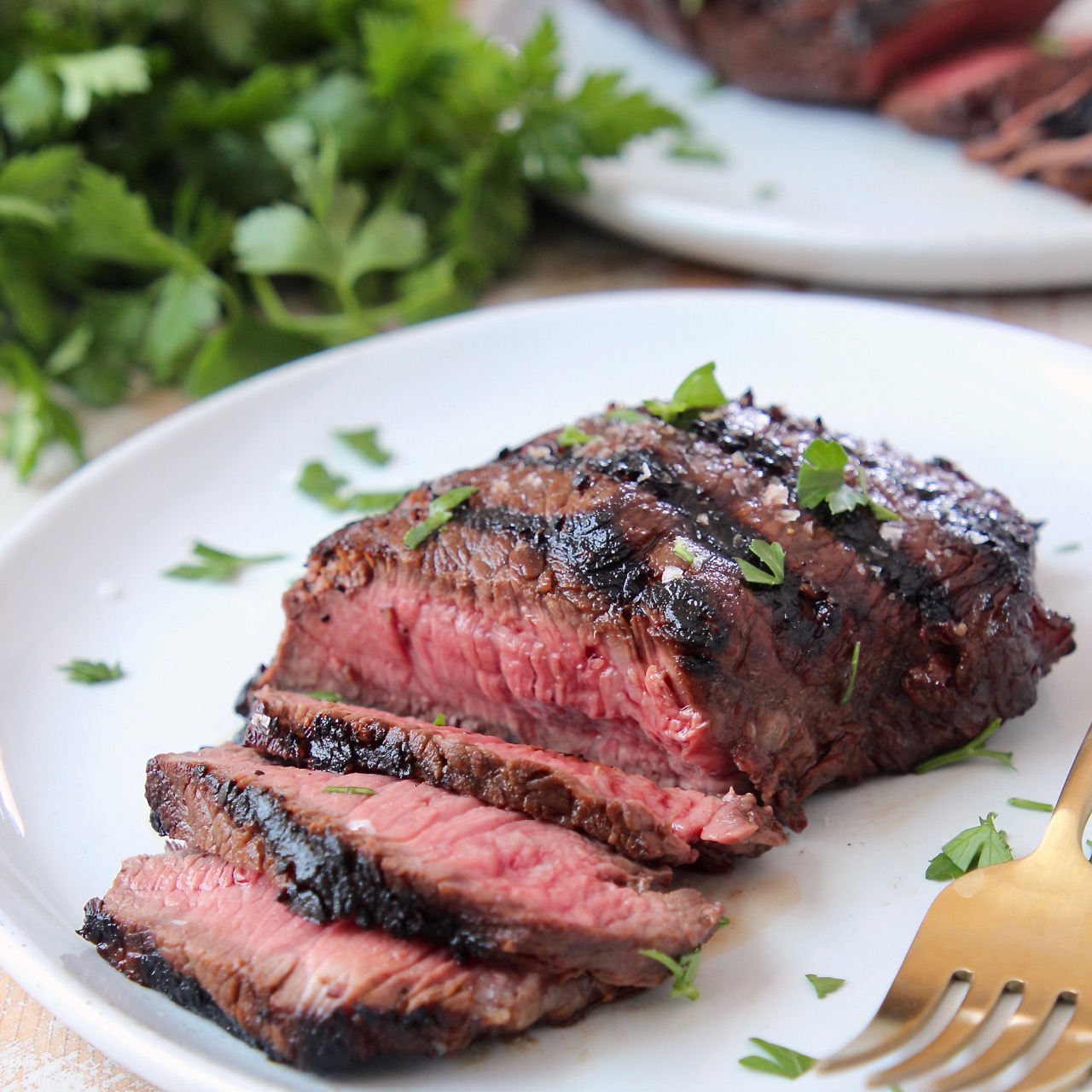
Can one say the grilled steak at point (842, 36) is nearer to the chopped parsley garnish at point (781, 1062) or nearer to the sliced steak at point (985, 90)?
the sliced steak at point (985, 90)

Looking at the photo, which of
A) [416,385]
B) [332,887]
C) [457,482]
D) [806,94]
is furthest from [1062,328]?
[332,887]

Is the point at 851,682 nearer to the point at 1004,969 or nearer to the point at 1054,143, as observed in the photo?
the point at 1004,969

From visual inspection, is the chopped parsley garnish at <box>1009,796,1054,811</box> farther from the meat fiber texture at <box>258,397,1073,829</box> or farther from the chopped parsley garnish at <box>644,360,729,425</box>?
the chopped parsley garnish at <box>644,360,729,425</box>

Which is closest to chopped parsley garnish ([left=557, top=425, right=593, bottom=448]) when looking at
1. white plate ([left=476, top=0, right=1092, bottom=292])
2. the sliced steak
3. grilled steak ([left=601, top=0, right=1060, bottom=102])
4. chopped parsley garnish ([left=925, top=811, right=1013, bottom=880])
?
chopped parsley garnish ([left=925, top=811, right=1013, bottom=880])

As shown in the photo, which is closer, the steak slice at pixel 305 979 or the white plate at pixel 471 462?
the steak slice at pixel 305 979

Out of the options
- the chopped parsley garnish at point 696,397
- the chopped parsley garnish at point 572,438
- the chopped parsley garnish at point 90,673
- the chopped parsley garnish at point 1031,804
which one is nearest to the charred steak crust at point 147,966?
the chopped parsley garnish at point 90,673

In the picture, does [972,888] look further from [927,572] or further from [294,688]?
[294,688]
